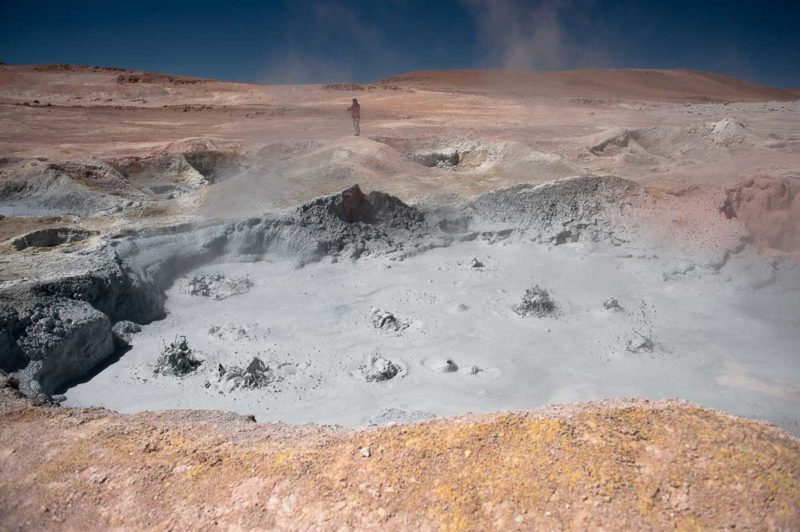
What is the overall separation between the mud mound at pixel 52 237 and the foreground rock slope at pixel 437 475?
5246 millimetres

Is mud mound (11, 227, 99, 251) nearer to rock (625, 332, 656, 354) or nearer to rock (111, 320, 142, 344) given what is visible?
rock (111, 320, 142, 344)

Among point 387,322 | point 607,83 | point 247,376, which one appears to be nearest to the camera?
point 247,376

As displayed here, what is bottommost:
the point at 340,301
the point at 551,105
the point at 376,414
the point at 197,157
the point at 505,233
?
the point at 376,414

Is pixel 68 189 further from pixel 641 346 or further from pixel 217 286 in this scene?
pixel 641 346

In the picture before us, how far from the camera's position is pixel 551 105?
25562mm

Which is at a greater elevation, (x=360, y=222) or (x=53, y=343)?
(x=360, y=222)

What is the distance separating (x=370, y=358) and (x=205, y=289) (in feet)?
10.3

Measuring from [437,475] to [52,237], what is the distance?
7.39m

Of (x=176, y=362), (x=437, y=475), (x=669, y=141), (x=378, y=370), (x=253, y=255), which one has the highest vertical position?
(x=669, y=141)

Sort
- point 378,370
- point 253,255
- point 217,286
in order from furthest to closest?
point 253,255 < point 217,286 < point 378,370

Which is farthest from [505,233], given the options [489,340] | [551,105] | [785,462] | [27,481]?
[551,105]

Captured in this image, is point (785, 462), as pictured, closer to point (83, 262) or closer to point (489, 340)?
point (489, 340)

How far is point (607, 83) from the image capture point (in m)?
42.1

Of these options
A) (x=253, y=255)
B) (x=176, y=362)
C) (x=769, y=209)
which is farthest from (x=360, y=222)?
(x=769, y=209)
